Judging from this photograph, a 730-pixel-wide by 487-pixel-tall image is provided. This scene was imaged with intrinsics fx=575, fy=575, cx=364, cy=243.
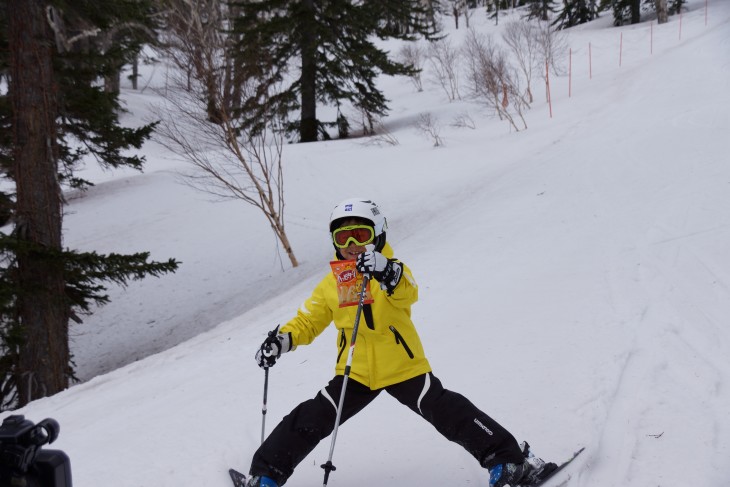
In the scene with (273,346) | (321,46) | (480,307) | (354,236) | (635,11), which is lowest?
(480,307)

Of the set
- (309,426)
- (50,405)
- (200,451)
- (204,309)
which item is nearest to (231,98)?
(204,309)

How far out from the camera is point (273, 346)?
125 inches

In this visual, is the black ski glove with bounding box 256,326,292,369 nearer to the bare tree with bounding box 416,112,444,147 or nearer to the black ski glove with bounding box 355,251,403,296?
the black ski glove with bounding box 355,251,403,296

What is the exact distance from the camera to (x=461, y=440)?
2.94 metres

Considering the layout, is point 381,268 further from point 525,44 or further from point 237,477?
point 525,44

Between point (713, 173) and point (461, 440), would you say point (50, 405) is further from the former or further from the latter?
point (713, 173)

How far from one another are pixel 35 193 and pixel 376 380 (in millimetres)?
6974

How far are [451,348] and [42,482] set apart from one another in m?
3.99

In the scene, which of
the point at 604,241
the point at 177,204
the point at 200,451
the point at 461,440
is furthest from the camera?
the point at 177,204

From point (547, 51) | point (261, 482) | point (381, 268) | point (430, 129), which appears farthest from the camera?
point (547, 51)

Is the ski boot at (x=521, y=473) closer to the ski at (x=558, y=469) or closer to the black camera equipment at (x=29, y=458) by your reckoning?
the ski at (x=558, y=469)

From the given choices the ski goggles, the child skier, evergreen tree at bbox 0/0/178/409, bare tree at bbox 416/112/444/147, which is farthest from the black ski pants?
bare tree at bbox 416/112/444/147

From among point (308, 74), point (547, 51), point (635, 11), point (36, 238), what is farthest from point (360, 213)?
point (635, 11)

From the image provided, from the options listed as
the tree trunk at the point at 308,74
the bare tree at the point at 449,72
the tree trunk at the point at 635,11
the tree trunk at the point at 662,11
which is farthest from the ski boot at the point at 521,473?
the tree trunk at the point at 635,11
